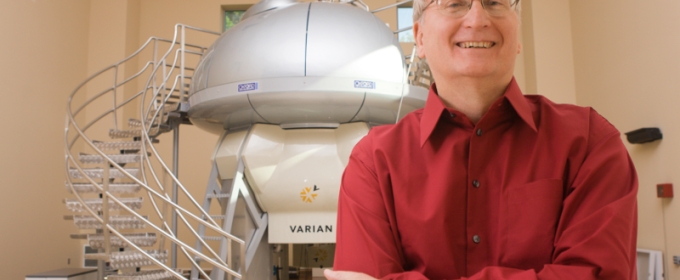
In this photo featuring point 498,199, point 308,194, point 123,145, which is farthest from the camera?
point 123,145

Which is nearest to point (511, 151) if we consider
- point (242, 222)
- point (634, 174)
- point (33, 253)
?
point (634, 174)

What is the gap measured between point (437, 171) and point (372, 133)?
297mm

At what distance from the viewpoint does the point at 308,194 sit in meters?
7.01

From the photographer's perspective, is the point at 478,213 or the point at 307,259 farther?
the point at 307,259

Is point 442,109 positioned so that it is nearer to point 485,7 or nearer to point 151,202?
point 485,7

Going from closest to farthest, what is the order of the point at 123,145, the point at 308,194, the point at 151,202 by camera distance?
the point at 308,194 < the point at 151,202 < the point at 123,145

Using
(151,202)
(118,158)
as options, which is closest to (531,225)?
(151,202)

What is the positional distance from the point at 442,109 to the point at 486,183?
26 centimetres

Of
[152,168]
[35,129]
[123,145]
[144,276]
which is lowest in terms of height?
[144,276]

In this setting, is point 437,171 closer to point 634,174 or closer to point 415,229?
point 415,229

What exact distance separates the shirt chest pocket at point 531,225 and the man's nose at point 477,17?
1.57 ft

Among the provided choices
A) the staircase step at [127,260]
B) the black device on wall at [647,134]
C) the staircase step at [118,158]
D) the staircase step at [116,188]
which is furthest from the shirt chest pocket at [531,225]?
the black device on wall at [647,134]

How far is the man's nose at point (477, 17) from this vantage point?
1688 millimetres

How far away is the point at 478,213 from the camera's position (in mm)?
1678
